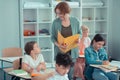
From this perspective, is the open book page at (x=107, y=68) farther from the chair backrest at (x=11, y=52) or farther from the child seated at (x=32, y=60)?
the chair backrest at (x=11, y=52)

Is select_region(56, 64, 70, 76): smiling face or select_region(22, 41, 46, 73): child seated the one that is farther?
select_region(22, 41, 46, 73): child seated

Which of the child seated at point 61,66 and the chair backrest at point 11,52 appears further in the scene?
the chair backrest at point 11,52

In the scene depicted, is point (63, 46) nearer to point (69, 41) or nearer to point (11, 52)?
point (69, 41)

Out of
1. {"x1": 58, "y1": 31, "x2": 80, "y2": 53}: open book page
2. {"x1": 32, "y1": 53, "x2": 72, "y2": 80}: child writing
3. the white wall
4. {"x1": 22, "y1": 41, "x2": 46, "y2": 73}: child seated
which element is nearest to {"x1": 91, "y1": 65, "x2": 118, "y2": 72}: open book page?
{"x1": 58, "y1": 31, "x2": 80, "y2": 53}: open book page

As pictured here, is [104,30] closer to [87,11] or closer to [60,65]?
[87,11]

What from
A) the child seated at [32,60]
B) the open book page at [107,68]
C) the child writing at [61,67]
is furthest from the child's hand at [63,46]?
the child writing at [61,67]

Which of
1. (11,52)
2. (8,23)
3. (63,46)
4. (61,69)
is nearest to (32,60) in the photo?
(63,46)

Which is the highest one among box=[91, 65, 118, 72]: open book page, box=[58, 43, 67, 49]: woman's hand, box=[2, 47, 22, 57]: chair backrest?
box=[58, 43, 67, 49]: woman's hand

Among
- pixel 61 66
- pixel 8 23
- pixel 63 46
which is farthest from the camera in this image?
pixel 8 23

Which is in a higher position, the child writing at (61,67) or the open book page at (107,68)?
the child writing at (61,67)

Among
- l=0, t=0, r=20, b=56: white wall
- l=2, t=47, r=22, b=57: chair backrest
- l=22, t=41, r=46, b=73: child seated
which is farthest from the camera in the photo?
l=0, t=0, r=20, b=56: white wall

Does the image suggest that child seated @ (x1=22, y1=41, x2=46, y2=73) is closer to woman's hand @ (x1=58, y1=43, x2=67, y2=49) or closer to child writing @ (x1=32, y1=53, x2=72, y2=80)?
woman's hand @ (x1=58, y1=43, x2=67, y2=49)

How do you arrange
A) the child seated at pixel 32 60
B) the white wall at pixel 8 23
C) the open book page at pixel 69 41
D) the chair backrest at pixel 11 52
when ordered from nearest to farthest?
the child seated at pixel 32 60 < the open book page at pixel 69 41 < the chair backrest at pixel 11 52 < the white wall at pixel 8 23

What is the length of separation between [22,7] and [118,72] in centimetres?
360
